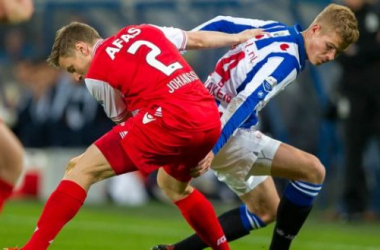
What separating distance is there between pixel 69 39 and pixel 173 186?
1.15m

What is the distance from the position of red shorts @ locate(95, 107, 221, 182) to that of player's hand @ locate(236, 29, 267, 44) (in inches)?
31.6

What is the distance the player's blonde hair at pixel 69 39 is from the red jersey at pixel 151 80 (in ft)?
0.47

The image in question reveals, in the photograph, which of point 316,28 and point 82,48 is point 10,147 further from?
point 316,28

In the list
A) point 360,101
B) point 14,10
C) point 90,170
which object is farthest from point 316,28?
point 360,101

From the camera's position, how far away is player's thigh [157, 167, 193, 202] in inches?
282

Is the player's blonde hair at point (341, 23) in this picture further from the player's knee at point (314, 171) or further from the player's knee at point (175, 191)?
the player's knee at point (175, 191)

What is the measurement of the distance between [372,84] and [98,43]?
608cm

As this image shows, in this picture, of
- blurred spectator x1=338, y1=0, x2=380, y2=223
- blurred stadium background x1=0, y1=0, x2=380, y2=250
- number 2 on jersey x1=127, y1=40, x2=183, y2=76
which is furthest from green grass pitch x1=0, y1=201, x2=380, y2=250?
number 2 on jersey x1=127, y1=40, x2=183, y2=76

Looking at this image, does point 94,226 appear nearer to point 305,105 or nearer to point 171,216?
point 171,216

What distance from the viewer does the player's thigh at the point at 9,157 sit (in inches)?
233

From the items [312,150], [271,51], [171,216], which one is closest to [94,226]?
[171,216]

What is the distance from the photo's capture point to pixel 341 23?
24.1 ft

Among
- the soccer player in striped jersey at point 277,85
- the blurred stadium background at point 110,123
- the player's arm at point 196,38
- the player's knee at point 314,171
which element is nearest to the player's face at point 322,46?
the soccer player in striped jersey at point 277,85

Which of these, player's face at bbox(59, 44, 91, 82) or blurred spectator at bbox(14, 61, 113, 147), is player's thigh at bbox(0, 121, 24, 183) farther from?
blurred spectator at bbox(14, 61, 113, 147)
